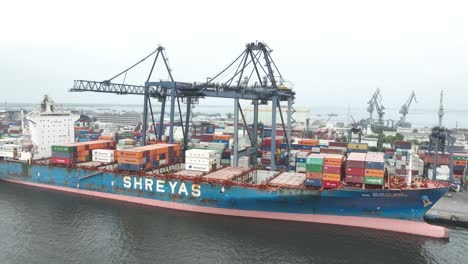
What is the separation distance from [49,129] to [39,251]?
26.3 metres

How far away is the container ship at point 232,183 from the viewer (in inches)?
1045

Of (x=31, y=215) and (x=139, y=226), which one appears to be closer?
(x=139, y=226)

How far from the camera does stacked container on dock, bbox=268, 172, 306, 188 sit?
97.3ft

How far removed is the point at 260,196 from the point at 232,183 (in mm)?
2709

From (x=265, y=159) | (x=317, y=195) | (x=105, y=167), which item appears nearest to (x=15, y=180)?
(x=105, y=167)

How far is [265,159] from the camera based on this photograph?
46781mm

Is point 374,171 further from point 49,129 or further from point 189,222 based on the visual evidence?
point 49,129

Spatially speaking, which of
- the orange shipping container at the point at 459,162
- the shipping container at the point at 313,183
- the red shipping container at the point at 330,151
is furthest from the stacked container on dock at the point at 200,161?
the orange shipping container at the point at 459,162

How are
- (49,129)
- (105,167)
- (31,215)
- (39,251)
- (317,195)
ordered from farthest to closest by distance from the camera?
1. (49,129)
2. (105,167)
3. (31,215)
4. (317,195)
5. (39,251)

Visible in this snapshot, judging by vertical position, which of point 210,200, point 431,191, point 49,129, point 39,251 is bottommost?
point 39,251

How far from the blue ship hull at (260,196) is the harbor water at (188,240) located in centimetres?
121

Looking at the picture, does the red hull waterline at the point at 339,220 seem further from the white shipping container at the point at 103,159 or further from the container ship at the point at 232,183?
the white shipping container at the point at 103,159

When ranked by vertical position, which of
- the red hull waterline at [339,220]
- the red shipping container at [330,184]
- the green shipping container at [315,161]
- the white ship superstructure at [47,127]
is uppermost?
the white ship superstructure at [47,127]

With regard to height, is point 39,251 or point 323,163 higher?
point 323,163
